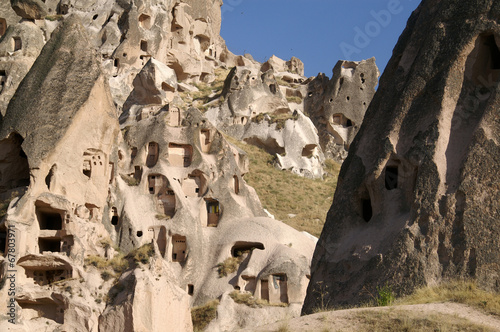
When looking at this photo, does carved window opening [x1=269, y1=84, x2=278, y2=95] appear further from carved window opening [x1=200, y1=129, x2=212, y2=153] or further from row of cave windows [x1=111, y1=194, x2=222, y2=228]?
row of cave windows [x1=111, y1=194, x2=222, y2=228]

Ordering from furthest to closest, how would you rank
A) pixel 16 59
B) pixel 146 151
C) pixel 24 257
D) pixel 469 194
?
pixel 16 59
pixel 146 151
pixel 24 257
pixel 469 194

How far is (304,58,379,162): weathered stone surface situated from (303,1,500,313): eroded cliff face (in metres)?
35.7

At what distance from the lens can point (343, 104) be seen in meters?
48.4

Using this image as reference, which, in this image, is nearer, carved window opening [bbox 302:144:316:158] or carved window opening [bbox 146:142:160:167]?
carved window opening [bbox 146:142:160:167]

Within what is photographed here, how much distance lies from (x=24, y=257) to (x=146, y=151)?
941cm

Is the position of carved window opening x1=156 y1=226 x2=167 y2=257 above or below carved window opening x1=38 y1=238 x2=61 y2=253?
above

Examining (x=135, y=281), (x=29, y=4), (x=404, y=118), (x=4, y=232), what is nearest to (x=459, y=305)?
(x=404, y=118)

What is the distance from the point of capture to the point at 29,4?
119ft

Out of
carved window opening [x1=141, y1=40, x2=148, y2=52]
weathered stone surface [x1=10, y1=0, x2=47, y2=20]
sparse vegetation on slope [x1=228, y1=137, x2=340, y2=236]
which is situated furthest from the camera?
carved window opening [x1=141, y1=40, x2=148, y2=52]

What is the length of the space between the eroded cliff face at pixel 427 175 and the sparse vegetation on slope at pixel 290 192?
2088cm

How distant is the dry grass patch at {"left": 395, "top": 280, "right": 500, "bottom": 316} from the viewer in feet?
27.7

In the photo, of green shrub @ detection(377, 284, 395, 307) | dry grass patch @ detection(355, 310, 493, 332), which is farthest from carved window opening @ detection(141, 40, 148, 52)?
dry grass patch @ detection(355, 310, 493, 332)

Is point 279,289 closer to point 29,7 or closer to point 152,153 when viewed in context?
point 152,153

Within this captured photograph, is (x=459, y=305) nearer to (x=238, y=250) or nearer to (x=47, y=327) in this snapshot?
(x=47, y=327)
